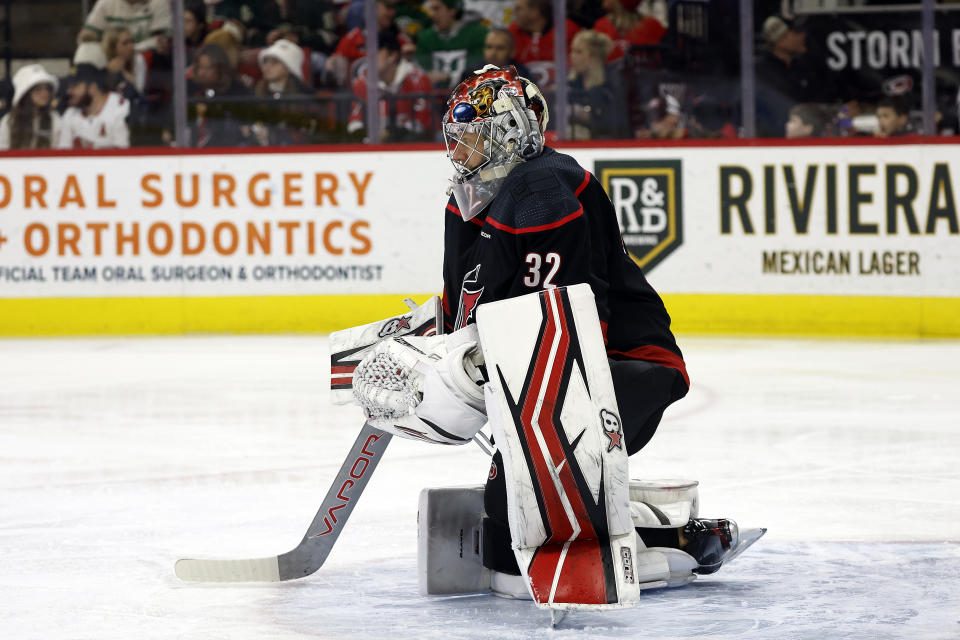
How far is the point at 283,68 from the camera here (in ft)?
28.0

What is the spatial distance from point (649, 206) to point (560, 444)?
232 inches

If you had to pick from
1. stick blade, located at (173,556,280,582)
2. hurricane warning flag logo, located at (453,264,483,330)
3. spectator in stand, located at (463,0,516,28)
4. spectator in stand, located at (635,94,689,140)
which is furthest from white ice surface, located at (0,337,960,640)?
spectator in stand, located at (463,0,516,28)

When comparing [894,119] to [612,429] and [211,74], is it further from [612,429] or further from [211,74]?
[612,429]

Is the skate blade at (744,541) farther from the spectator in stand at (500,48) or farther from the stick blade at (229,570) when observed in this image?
the spectator in stand at (500,48)

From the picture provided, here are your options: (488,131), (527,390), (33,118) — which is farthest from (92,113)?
(527,390)

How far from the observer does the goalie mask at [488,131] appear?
2773 mm

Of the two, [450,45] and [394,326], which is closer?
[394,326]

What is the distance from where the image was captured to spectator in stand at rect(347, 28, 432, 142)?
8422 millimetres

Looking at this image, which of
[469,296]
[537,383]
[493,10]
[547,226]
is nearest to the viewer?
[537,383]

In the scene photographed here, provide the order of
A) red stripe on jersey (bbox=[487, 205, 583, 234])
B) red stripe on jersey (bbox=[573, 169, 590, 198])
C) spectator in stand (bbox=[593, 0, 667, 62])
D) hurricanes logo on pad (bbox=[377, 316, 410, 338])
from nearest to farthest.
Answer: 1. red stripe on jersey (bbox=[487, 205, 583, 234])
2. red stripe on jersey (bbox=[573, 169, 590, 198])
3. hurricanes logo on pad (bbox=[377, 316, 410, 338])
4. spectator in stand (bbox=[593, 0, 667, 62])

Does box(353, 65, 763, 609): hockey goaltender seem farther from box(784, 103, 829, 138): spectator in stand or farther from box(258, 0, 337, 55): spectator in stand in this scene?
box(258, 0, 337, 55): spectator in stand

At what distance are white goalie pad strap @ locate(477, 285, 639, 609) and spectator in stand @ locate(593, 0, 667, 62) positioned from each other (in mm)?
5945

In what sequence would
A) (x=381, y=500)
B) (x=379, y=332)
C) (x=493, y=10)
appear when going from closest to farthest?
1. (x=379, y=332)
2. (x=381, y=500)
3. (x=493, y=10)

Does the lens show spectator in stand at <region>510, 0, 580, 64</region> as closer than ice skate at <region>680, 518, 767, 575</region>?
No
